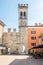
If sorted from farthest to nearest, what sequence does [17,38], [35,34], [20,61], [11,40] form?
1. [35,34]
2. [11,40]
3. [17,38]
4. [20,61]

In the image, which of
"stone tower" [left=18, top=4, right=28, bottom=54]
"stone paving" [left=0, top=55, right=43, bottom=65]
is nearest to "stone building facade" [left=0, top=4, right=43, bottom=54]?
"stone tower" [left=18, top=4, right=28, bottom=54]

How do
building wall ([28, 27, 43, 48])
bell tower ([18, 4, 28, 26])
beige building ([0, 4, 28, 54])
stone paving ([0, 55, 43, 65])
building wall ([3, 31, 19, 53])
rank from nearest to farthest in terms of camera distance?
stone paving ([0, 55, 43, 65]) < beige building ([0, 4, 28, 54]) < building wall ([3, 31, 19, 53]) < building wall ([28, 27, 43, 48]) < bell tower ([18, 4, 28, 26])

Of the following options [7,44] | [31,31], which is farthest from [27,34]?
[7,44]

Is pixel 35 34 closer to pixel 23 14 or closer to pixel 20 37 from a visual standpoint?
pixel 20 37

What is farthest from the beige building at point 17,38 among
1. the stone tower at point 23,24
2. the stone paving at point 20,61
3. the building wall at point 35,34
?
the stone paving at point 20,61

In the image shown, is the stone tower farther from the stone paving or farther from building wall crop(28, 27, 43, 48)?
the stone paving

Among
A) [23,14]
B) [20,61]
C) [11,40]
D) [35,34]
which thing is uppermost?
[23,14]

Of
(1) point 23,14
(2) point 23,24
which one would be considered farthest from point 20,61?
(1) point 23,14

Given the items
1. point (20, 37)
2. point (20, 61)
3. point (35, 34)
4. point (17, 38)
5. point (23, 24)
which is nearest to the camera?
point (20, 61)

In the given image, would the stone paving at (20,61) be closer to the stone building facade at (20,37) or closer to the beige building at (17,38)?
the stone building facade at (20,37)

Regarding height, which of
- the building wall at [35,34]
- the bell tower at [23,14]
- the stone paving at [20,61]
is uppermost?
the bell tower at [23,14]

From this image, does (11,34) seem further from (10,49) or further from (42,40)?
(42,40)

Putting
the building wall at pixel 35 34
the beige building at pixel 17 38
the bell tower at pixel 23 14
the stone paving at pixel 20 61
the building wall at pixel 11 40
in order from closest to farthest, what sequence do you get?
the stone paving at pixel 20 61 < the beige building at pixel 17 38 < the building wall at pixel 11 40 < the building wall at pixel 35 34 < the bell tower at pixel 23 14

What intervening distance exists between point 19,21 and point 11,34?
5420 millimetres
